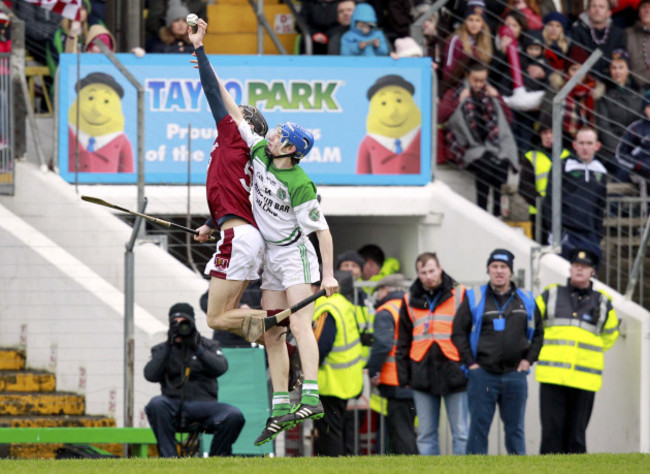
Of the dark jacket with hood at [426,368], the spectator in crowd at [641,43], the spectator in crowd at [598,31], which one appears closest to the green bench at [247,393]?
the dark jacket with hood at [426,368]

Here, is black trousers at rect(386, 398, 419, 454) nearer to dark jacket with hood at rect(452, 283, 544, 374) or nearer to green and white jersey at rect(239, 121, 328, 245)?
dark jacket with hood at rect(452, 283, 544, 374)

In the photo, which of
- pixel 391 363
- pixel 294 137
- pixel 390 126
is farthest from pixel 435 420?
pixel 390 126

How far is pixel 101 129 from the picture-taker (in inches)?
624

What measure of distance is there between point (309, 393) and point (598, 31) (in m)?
8.61

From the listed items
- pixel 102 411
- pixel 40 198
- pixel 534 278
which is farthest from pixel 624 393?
pixel 40 198

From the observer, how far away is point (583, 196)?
1605 centimetres

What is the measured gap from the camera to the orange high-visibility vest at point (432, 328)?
1346 cm

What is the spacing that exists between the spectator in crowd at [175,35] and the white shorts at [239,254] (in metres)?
6.15

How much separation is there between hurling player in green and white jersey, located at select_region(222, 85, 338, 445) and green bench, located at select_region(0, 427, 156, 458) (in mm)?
2599

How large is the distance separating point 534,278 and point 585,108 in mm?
2062

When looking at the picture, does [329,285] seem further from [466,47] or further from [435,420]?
[466,47]

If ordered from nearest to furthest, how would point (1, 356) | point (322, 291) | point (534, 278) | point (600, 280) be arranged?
point (322, 291) → point (1, 356) → point (534, 278) → point (600, 280)

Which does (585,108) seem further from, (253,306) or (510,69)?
(253,306)

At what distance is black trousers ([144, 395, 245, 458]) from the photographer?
12.9 metres
